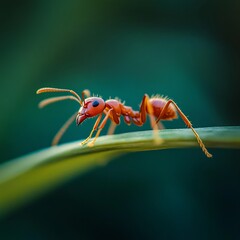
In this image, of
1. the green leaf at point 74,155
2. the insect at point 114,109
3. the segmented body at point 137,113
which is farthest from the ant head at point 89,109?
the green leaf at point 74,155

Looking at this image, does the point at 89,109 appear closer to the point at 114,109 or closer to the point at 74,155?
the point at 114,109

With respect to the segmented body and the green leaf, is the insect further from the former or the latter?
the green leaf

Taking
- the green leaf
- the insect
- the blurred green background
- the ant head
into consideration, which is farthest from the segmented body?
the green leaf

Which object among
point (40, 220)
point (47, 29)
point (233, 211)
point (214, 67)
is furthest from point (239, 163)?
point (47, 29)

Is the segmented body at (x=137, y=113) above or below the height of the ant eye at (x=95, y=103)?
below

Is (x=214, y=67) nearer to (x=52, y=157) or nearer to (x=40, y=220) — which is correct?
(x=40, y=220)

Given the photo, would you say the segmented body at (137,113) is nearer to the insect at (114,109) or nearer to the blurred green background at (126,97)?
the insect at (114,109)
